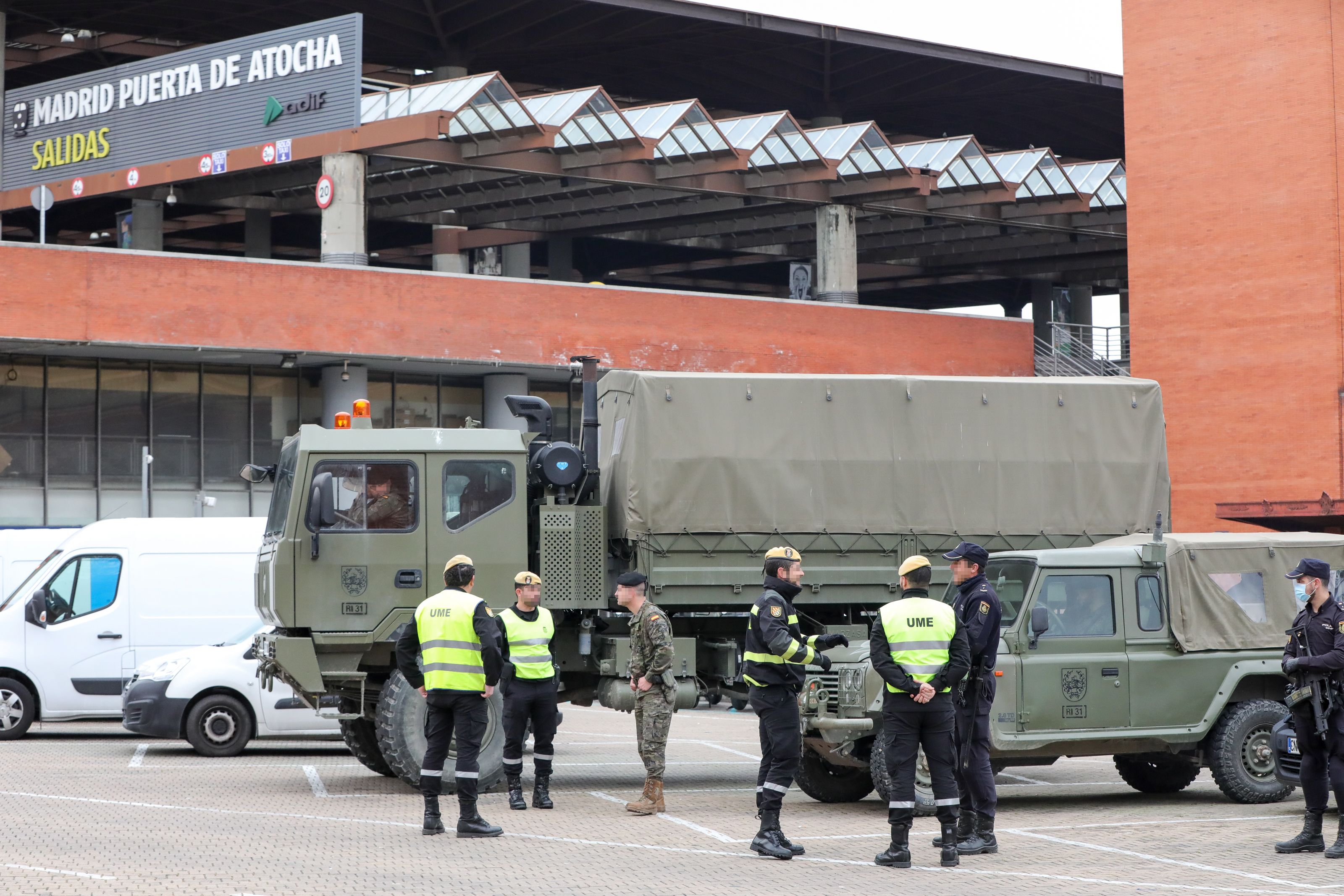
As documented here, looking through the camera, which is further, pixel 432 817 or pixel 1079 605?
pixel 1079 605

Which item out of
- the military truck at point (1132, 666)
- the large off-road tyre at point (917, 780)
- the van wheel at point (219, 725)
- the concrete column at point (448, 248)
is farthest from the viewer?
the concrete column at point (448, 248)

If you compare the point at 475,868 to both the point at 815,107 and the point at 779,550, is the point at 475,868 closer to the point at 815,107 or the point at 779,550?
the point at 779,550

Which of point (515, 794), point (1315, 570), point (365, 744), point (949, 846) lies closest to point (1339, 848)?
point (1315, 570)

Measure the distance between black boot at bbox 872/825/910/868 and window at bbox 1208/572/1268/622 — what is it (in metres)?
4.37

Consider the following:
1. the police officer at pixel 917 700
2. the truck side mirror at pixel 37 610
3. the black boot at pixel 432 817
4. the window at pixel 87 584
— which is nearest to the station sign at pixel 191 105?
the window at pixel 87 584

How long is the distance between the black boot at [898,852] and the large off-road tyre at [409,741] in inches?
163

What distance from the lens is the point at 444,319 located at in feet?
110

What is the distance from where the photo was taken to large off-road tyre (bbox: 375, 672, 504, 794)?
507 inches

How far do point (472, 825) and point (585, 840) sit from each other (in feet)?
2.53

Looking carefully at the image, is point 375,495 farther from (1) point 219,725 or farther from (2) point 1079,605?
(2) point 1079,605

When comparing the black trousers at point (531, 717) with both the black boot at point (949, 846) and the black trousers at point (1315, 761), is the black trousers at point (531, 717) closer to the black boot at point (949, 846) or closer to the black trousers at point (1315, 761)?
the black boot at point (949, 846)

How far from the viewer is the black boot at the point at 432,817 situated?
10695mm

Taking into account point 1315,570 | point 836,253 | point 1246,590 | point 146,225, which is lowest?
point 1246,590

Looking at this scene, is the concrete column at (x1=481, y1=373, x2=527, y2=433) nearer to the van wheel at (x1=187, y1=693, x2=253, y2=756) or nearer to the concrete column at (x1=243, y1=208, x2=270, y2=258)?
the concrete column at (x1=243, y1=208, x2=270, y2=258)
